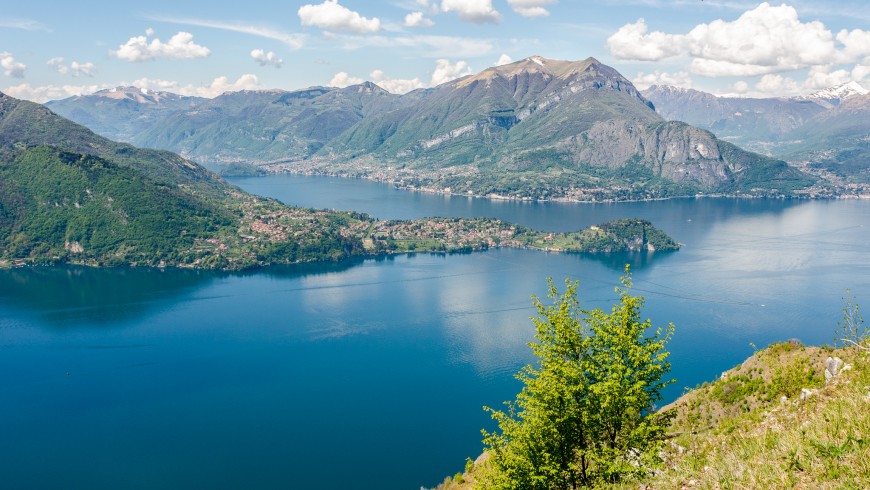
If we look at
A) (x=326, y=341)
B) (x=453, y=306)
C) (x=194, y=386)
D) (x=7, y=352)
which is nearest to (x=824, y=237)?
(x=453, y=306)

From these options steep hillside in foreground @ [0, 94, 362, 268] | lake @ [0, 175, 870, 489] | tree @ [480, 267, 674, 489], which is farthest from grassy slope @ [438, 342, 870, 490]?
steep hillside in foreground @ [0, 94, 362, 268]

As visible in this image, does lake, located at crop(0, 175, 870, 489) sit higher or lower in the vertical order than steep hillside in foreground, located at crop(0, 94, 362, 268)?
lower

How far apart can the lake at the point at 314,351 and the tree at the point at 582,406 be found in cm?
3616

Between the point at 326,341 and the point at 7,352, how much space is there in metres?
47.9

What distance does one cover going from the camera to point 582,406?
16.9 m

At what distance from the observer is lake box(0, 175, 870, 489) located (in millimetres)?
55188

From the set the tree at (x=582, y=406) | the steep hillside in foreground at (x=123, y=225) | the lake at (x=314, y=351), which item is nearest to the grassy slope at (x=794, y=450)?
the tree at (x=582, y=406)

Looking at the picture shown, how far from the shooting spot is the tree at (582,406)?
55.0 ft

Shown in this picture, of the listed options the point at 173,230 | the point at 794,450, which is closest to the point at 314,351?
the point at 794,450

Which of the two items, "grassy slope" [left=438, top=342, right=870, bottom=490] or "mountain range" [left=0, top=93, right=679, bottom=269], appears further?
"mountain range" [left=0, top=93, right=679, bottom=269]

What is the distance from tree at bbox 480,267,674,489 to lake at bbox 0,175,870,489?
36163 mm

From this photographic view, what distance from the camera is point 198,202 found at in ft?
554

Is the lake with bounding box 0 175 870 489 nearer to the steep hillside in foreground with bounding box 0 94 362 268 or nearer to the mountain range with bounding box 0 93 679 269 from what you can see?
the steep hillside in foreground with bounding box 0 94 362 268

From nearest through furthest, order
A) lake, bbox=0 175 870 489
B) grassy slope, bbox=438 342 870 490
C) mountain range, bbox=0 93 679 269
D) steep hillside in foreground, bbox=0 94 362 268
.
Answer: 1. grassy slope, bbox=438 342 870 490
2. lake, bbox=0 175 870 489
3. steep hillside in foreground, bbox=0 94 362 268
4. mountain range, bbox=0 93 679 269
